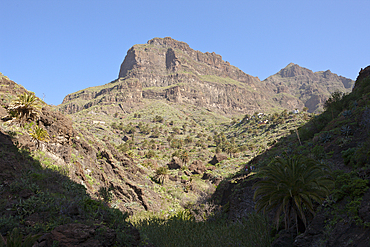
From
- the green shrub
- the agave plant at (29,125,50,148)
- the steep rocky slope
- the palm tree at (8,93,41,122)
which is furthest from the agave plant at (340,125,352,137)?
the palm tree at (8,93,41,122)

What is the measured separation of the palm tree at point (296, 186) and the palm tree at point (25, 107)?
63.5 ft

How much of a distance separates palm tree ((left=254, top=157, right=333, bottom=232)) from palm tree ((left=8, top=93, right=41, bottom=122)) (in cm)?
1935

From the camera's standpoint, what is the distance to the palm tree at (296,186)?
869cm

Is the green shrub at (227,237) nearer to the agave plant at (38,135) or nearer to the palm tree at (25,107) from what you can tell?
the agave plant at (38,135)

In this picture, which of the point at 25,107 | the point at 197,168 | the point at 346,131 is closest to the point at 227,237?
the point at 346,131

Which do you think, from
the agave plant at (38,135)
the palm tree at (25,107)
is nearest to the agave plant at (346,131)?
the agave plant at (38,135)

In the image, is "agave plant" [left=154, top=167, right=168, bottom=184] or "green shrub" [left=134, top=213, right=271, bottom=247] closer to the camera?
"green shrub" [left=134, top=213, right=271, bottom=247]

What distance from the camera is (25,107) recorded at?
17672 mm

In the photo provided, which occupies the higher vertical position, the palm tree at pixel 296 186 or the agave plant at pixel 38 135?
the agave plant at pixel 38 135

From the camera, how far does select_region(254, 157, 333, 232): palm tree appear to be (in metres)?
8.69

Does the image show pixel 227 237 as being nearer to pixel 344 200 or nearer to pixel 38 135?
pixel 344 200

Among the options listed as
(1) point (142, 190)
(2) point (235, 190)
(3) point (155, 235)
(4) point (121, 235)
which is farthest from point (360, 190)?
(1) point (142, 190)

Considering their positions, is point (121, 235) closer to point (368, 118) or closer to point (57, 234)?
point (57, 234)

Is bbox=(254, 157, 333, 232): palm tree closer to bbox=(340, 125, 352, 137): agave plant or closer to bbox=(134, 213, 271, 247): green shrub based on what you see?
bbox=(134, 213, 271, 247): green shrub
